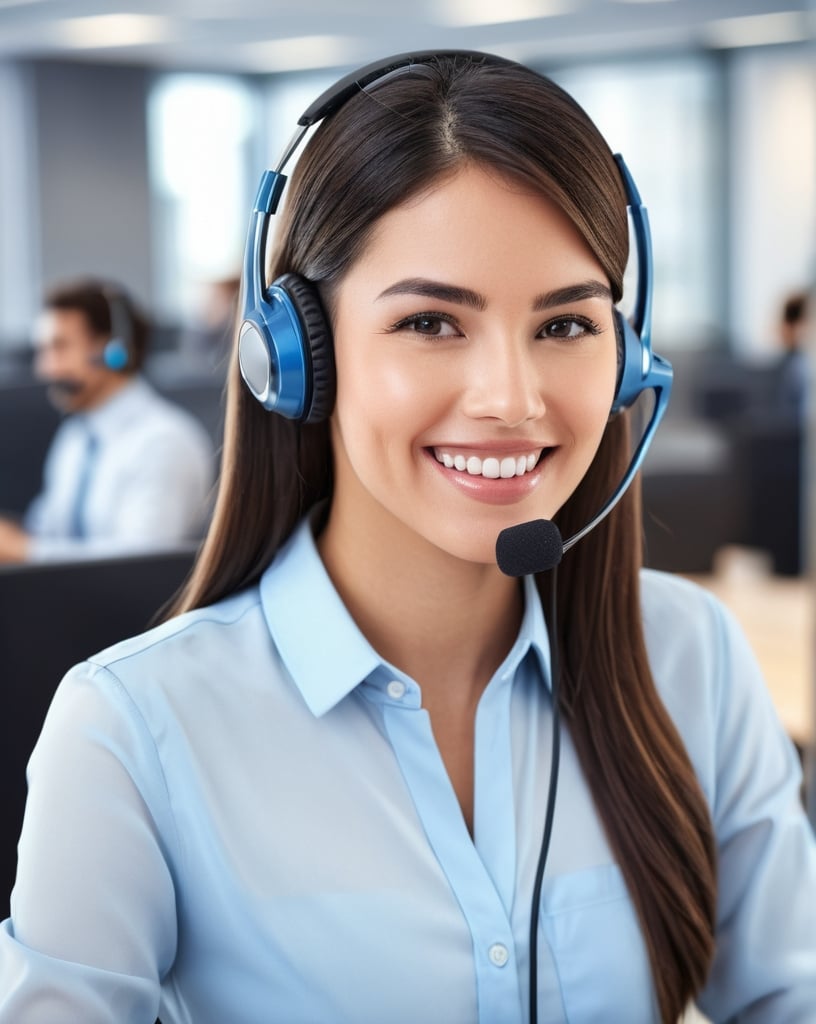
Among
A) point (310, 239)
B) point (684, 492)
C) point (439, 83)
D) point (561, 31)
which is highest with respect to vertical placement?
point (561, 31)

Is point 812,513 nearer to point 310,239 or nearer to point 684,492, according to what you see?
point 310,239

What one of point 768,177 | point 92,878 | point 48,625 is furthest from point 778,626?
point 768,177

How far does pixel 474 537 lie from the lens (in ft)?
3.26

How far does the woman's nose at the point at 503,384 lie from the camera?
3.10 feet

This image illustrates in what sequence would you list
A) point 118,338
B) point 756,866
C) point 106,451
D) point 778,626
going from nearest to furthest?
1. point 756,866
2. point 106,451
3. point 118,338
4. point 778,626

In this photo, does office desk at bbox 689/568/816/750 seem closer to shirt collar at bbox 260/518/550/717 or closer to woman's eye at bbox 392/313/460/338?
shirt collar at bbox 260/518/550/717

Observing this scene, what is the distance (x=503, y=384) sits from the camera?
95 centimetres

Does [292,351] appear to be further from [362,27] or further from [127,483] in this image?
[362,27]

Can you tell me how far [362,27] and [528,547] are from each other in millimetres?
7849

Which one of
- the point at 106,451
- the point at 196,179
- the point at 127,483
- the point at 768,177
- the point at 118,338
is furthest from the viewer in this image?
the point at 196,179

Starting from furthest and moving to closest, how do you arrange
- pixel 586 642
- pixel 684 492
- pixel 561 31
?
pixel 561 31 < pixel 684 492 < pixel 586 642

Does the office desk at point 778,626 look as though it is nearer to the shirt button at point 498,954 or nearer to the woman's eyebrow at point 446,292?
the shirt button at point 498,954

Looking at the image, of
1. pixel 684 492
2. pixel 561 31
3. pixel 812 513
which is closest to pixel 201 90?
pixel 561 31

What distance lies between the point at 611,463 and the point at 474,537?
0.78ft
